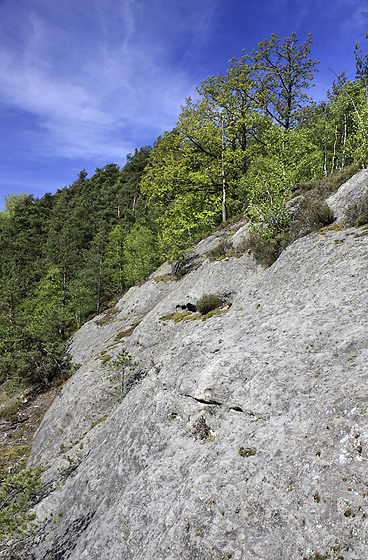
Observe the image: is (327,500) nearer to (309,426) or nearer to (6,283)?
(309,426)

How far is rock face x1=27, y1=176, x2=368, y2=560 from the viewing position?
3.85 metres

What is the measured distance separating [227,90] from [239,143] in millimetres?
5106

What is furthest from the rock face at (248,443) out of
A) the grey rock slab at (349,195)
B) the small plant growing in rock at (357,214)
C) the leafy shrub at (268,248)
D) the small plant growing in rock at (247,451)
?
the grey rock slab at (349,195)

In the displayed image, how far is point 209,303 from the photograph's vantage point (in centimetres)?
1216

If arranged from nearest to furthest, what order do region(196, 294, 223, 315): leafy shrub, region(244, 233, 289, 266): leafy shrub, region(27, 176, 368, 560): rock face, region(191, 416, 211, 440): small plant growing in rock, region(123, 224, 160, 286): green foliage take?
1. region(27, 176, 368, 560): rock face
2. region(191, 416, 211, 440): small plant growing in rock
3. region(244, 233, 289, 266): leafy shrub
4. region(196, 294, 223, 315): leafy shrub
5. region(123, 224, 160, 286): green foliage

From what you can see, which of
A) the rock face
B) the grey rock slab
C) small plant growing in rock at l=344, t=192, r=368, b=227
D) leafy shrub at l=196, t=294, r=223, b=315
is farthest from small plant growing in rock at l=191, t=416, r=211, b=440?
the grey rock slab

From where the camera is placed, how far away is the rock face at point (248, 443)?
12.6 feet

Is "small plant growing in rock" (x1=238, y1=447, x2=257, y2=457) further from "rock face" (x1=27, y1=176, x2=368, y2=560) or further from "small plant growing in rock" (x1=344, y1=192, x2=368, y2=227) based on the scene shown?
"small plant growing in rock" (x1=344, y1=192, x2=368, y2=227)

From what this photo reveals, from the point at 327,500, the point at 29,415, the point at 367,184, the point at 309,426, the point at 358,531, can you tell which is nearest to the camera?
the point at 358,531

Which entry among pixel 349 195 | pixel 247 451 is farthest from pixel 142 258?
pixel 247 451

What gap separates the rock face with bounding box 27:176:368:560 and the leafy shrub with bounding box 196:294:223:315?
1264 millimetres

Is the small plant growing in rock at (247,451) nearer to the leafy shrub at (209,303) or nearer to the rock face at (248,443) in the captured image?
the rock face at (248,443)

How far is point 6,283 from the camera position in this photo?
42625 mm

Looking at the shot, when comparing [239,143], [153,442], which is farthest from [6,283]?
[153,442]
